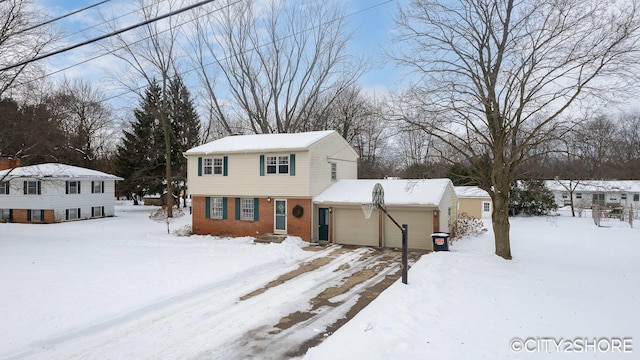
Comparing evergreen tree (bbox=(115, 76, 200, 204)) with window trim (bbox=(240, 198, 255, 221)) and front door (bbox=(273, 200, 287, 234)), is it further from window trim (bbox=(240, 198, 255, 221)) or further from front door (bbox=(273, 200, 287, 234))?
front door (bbox=(273, 200, 287, 234))

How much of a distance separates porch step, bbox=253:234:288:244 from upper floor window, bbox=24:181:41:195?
1980cm

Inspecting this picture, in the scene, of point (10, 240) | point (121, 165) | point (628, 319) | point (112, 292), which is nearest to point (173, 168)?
point (121, 165)

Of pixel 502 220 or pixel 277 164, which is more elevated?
pixel 277 164

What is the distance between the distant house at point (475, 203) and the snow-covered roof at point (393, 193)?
1432 centimetres

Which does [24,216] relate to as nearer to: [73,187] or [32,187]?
[32,187]

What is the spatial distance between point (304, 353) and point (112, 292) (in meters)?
5.95

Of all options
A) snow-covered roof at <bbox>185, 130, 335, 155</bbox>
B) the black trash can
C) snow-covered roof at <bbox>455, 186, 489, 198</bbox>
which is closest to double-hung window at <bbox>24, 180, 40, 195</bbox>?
snow-covered roof at <bbox>185, 130, 335, 155</bbox>

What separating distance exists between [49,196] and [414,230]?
86.6 feet

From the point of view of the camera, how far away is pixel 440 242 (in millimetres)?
15078

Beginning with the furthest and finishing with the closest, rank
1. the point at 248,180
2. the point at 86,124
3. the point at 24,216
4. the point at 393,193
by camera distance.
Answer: the point at 86,124 < the point at 24,216 < the point at 248,180 < the point at 393,193

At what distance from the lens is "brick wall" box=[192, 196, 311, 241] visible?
1827 centimetres

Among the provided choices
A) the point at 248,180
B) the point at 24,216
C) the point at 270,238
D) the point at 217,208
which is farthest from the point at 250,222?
the point at 24,216

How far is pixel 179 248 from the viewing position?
53.2ft

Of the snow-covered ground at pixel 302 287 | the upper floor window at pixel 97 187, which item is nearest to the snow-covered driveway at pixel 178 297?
the snow-covered ground at pixel 302 287
